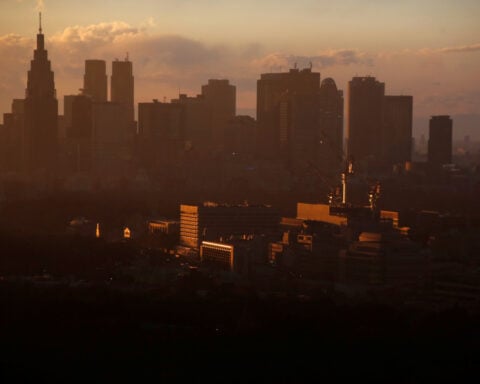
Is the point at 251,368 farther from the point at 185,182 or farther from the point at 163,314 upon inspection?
the point at 185,182

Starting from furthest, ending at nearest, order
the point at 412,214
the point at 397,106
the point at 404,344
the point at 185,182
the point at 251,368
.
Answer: the point at 397,106
the point at 185,182
the point at 412,214
the point at 404,344
the point at 251,368

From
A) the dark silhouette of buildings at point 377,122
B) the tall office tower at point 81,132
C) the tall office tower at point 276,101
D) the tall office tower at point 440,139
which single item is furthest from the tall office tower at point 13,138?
the tall office tower at point 440,139

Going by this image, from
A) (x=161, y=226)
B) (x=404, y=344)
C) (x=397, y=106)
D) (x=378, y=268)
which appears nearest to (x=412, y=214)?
(x=161, y=226)

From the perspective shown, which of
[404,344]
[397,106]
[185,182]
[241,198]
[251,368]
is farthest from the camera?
[397,106]

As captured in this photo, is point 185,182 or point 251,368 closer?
point 251,368

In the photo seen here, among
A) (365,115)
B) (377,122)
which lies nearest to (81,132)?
(365,115)

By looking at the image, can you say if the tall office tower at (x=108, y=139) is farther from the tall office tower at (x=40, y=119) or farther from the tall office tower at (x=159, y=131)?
the tall office tower at (x=40, y=119)

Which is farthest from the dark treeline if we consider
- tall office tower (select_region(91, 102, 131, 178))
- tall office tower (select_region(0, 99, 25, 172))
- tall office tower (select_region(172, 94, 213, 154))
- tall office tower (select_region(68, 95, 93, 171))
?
tall office tower (select_region(172, 94, 213, 154))

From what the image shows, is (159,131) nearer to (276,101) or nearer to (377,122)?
(276,101)
